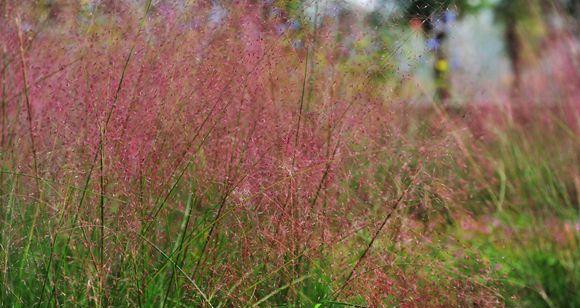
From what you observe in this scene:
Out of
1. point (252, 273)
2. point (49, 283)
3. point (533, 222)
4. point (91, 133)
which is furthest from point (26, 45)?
point (533, 222)

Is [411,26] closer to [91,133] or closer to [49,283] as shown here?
[91,133]

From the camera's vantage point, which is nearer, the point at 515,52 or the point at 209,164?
the point at 209,164

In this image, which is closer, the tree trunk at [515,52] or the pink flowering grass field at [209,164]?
the pink flowering grass field at [209,164]

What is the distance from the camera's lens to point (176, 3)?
2256 millimetres

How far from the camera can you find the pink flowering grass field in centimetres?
190

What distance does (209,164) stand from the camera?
2104 millimetres

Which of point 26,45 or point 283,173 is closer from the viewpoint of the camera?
point 283,173

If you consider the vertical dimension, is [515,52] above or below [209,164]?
below

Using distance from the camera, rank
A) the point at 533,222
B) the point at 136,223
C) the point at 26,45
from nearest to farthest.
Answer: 1. the point at 136,223
2. the point at 26,45
3. the point at 533,222

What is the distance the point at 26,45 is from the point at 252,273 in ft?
3.81

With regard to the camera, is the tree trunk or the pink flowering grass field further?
the tree trunk

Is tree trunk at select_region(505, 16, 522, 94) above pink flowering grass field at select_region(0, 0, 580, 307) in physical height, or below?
below

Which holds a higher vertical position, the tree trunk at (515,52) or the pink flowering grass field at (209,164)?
the pink flowering grass field at (209,164)

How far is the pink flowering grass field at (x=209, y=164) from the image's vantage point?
1898 mm
